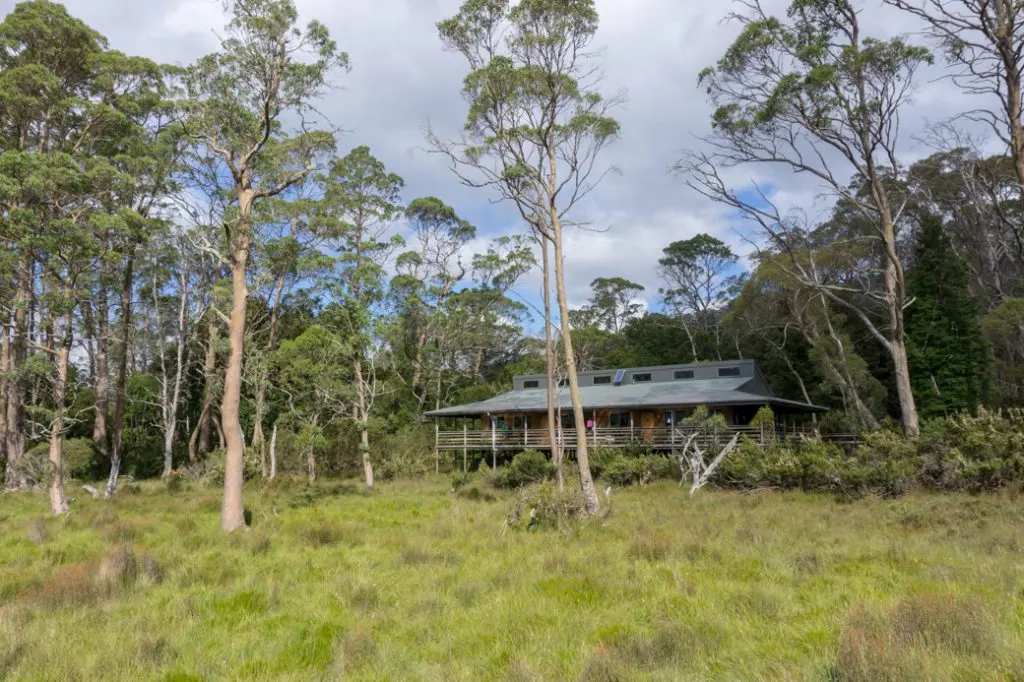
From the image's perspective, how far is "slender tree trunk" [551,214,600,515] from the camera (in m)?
12.5

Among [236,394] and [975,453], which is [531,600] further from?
[975,453]

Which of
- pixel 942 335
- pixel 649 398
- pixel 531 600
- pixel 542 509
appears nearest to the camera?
pixel 531 600

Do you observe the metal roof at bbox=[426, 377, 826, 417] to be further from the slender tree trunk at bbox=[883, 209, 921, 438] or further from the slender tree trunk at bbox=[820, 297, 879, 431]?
the slender tree trunk at bbox=[883, 209, 921, 438]

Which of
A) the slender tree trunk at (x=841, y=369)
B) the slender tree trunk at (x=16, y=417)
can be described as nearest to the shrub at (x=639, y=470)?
the slender tree trunk at (x=841, y=369)

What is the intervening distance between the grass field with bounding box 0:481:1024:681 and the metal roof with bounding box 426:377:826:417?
13.7 metres

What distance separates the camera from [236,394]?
11820 millimetres

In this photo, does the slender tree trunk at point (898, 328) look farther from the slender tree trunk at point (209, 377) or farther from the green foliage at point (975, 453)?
A: the slender tree trunk at point (209, 377)

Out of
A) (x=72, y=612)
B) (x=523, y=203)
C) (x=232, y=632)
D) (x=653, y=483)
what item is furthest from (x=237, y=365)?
(x=653, y=483)

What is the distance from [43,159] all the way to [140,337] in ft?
42.2

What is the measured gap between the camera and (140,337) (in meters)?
28.5

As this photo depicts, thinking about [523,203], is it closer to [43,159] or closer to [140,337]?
[43,159]

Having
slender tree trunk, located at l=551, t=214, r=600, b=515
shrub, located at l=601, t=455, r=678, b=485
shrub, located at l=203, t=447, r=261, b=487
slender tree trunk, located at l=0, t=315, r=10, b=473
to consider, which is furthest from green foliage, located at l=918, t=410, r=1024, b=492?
slender tree trunk, located at l=0, t=315, r=10, b=473

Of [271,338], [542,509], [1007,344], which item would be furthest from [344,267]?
[1007,344]

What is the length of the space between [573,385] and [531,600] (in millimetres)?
7988
